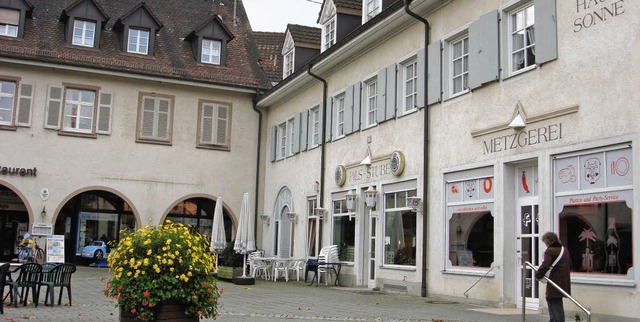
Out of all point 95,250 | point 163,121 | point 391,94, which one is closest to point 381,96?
point 391,94

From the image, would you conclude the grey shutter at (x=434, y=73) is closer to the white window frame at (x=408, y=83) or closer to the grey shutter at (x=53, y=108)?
the white window frame at (x=408, y=83)

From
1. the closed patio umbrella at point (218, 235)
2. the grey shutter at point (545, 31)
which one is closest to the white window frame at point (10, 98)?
the closed patio umbrella at point (218, 235)

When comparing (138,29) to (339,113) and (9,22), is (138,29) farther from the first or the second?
(339,113)

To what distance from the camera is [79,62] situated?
82.0 feet

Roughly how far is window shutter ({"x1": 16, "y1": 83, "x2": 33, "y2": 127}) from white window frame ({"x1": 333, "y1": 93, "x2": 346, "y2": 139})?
10.6 meters

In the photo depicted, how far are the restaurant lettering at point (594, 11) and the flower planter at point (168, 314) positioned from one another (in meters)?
7.49

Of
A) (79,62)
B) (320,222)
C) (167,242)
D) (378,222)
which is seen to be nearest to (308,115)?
(320,222)

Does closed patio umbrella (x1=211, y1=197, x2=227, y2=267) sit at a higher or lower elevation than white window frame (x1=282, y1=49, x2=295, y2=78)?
lower

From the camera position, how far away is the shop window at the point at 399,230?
16438 millimetres

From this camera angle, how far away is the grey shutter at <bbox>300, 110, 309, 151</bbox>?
23531mm

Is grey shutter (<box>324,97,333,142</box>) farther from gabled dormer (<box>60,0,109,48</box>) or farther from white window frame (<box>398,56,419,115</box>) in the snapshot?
gabled dormer (<box>60,0,109,48</box>)

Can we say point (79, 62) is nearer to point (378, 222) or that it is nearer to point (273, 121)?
point (273, 121)

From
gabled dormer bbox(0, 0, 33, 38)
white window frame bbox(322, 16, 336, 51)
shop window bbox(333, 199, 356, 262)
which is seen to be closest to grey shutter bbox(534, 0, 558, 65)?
shop window bbox(333, 199, 356, 262)

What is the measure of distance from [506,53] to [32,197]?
17.5 meters
